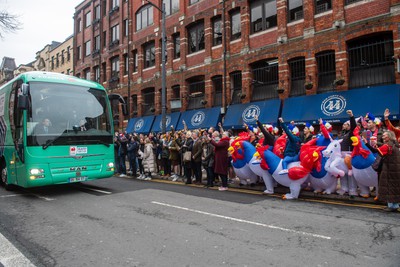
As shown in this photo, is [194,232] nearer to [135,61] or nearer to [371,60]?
[371,60]

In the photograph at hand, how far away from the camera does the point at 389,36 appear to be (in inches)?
524

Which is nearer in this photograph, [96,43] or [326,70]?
[326,70]

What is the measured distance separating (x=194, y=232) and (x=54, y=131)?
5209 millimetres

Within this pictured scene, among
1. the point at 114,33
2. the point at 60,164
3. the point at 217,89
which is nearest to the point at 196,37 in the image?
the point at 217,89

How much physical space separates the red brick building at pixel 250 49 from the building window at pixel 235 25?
0.06 meters

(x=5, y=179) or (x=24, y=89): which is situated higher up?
(x=24, y=89)

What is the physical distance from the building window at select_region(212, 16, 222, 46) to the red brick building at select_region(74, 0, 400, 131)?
50 mm

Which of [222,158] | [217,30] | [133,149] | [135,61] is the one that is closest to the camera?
[222,158]

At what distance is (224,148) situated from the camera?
32.5 feet

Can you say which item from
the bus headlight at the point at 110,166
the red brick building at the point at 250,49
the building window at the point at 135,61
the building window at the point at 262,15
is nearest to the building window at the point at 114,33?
the red brick building at the point at 250,49

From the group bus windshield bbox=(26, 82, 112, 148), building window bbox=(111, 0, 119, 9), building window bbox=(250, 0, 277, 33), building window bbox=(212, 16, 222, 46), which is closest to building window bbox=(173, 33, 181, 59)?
building window bbox=(212, 16, 222, 46)

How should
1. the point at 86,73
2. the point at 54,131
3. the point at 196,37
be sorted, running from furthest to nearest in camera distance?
1. the point at 86,73
2. the point at 196,37
3. the point at 54,131

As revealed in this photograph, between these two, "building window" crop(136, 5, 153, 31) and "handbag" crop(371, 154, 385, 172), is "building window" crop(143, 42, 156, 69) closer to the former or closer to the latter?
"building window" crop(136, 5, 153, 31)

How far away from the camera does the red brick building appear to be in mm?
13719
